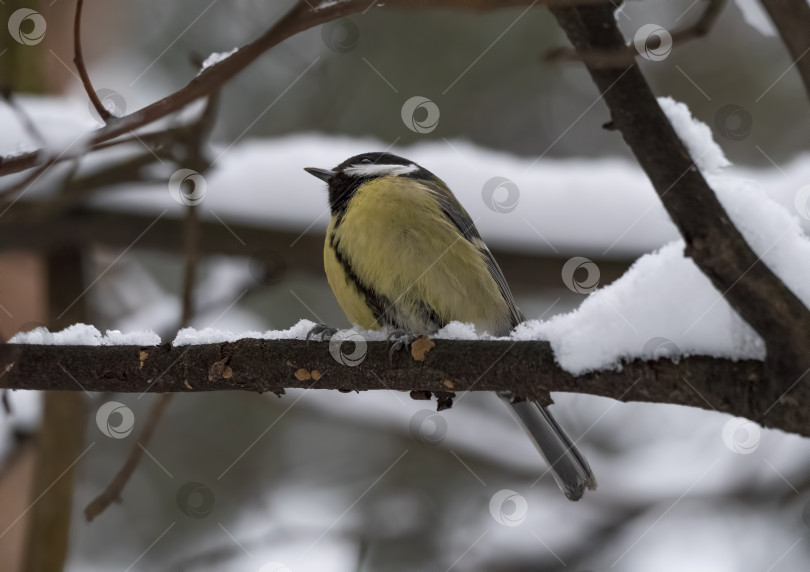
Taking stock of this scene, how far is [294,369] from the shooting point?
2.01 meters

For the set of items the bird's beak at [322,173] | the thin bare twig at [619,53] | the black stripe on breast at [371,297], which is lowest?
the thin bare twig at [619,53]

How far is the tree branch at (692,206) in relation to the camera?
4.83 feet

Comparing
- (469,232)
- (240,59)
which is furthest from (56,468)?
(240,59)

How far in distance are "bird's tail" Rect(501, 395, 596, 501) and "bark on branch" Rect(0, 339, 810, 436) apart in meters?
0.67

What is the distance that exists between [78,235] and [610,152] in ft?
11.7

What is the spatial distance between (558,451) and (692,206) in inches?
58.0

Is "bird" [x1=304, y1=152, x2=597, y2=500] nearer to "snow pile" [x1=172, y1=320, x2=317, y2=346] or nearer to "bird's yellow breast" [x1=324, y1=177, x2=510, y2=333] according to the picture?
"bird's yellow breast" [x1=324, y1=177, x2=510, y2=333]

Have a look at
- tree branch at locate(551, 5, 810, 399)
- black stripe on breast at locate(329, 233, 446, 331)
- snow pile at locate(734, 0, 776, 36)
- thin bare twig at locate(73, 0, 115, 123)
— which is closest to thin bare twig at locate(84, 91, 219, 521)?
black stripe on breast at locate(329, 233, 446, 331)

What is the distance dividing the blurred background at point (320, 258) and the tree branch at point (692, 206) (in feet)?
5.16

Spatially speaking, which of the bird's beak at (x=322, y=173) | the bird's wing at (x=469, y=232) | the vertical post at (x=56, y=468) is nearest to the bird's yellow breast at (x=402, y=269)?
the bird's wing at (x=469, y=232)

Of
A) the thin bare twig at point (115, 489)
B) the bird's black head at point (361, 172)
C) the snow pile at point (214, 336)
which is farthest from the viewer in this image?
the bird's black head at point (361, 172)

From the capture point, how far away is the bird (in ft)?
8.68

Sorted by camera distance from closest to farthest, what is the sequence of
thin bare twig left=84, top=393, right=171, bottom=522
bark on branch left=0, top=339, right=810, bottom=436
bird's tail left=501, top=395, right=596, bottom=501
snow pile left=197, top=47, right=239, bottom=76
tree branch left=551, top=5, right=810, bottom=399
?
tree branch left=551, top=5, right=810, bottom=399 → snow pile left=197, top=47, right=239, bottom=76 → bark on branch left=0, top=339, right=810, bottom=436 → thin bare twig left=84, top=393, right=171, bottom=522 → bird's tail left=501, top=395, right=596, bottom=501

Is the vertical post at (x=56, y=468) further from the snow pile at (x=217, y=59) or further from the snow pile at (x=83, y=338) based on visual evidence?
the snow pile at (x=217, y=59)
